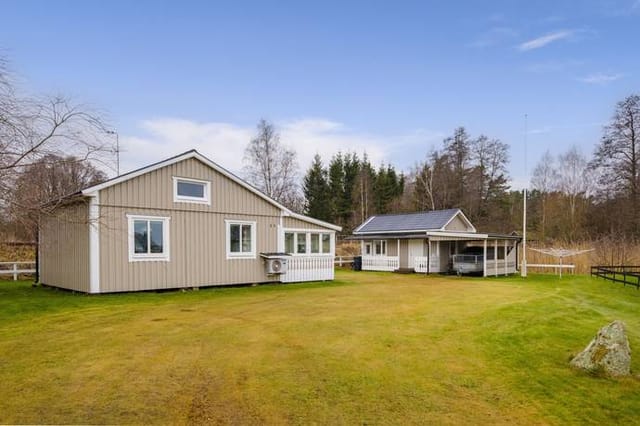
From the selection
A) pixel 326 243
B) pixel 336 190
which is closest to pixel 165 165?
pixel 326 243

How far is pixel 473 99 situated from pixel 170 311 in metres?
17.2

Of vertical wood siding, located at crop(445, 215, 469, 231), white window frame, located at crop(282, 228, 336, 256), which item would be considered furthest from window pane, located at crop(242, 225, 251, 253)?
vertical wood siding, located at crop(445, 215, 469, 231)

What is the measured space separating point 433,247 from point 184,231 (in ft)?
49.7

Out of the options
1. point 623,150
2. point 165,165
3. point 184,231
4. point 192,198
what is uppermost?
point 623,150

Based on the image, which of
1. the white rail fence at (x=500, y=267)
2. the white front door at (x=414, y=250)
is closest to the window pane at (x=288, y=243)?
the white front door at (x=414, y=250)

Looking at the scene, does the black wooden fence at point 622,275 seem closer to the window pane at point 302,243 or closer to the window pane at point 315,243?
the window pane at point 315,243

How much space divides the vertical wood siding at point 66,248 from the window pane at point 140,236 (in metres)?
1.29

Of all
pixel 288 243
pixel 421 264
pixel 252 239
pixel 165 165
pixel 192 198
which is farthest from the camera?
pixel 421 264

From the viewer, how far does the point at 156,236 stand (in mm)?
13141

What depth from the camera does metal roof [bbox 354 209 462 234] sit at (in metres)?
25.0

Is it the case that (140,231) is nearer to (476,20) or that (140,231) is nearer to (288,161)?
(476,20)

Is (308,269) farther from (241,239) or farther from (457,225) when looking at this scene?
(457,225)

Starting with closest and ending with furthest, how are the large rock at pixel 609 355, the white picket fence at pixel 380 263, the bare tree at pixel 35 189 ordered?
the large rock at pixel 609 355, the bare tree at pixel 35 189, the white picket fence at pixel 380 263

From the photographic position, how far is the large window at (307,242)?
671 inches
